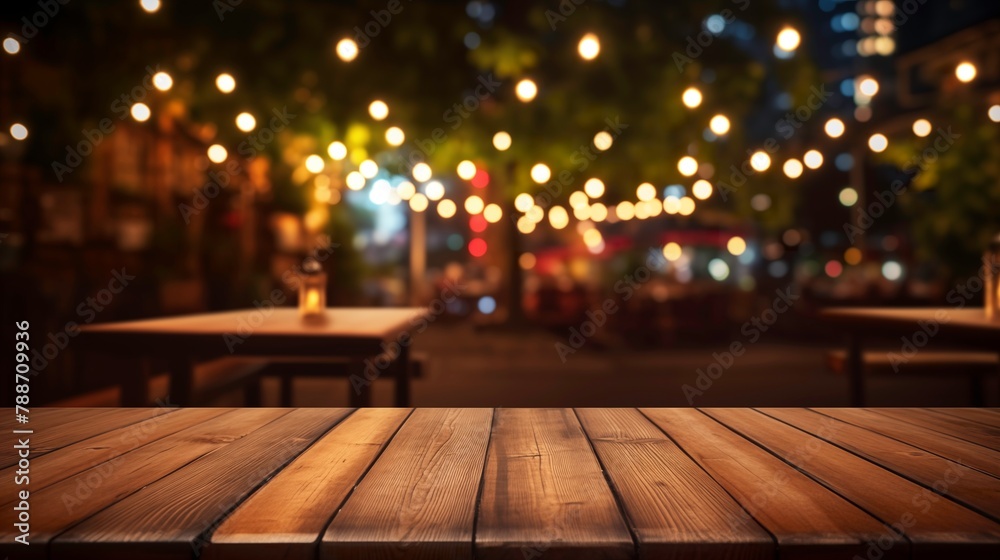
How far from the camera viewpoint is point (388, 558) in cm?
87

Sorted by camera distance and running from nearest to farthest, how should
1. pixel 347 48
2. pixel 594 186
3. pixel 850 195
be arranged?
pixel 347 48 < pixel 594 186 < pixel 850 195

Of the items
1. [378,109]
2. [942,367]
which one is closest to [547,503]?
[942,367]

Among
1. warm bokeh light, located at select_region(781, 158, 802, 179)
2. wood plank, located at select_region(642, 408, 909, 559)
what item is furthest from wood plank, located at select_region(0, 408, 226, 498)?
warm bokeh light, located at select_region(781, 158, 802, 179)

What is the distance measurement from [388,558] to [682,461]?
0.61 metres

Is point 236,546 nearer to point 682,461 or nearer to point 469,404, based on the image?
point 682,461

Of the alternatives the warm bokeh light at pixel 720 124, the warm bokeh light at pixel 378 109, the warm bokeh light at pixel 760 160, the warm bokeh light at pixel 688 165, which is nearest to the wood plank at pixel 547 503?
the warm bokeh light at pixel 378 109

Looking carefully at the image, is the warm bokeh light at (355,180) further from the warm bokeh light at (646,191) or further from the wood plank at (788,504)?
the wood plank at (788,504)

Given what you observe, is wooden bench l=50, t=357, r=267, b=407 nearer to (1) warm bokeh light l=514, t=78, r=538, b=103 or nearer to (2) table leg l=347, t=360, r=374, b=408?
(2) table leg l=347, t=360, r=374, b=408

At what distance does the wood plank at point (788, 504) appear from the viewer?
2.87 ft

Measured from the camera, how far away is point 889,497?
1.03 metres

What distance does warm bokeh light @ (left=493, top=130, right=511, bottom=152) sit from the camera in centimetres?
599

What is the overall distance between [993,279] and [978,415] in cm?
187

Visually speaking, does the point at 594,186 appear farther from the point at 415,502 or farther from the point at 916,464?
the point at 415,502

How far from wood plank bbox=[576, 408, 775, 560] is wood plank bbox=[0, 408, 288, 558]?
29.4 inches
